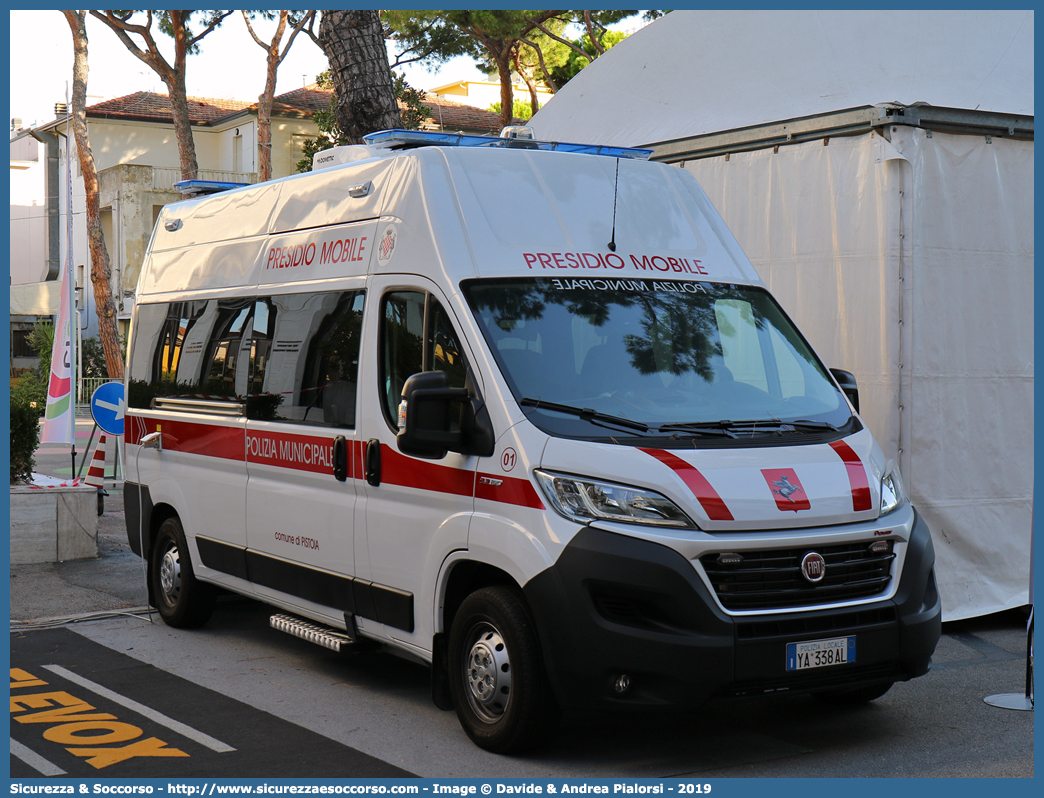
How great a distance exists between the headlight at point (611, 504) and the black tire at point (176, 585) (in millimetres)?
3890

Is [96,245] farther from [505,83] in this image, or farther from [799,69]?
[799,69]

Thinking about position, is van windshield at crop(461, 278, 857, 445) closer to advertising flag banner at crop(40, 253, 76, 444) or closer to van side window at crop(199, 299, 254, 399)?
van side window at crop(199, 299, 254, 399)

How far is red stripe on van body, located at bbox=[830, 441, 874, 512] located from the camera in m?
5.29

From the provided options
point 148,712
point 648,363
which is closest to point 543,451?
point 648,363

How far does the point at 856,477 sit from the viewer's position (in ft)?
17.6

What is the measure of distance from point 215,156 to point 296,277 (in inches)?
1580

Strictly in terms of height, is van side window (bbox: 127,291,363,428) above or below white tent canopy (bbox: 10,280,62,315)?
below

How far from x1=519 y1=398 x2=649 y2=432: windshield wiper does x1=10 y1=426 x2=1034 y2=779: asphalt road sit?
1256 mm

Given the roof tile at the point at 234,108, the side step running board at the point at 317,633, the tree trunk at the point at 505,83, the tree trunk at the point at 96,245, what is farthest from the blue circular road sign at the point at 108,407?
the roof tile at the point at 234,108

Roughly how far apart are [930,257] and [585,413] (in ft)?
11.8

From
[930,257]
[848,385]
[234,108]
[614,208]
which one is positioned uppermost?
[234,108]

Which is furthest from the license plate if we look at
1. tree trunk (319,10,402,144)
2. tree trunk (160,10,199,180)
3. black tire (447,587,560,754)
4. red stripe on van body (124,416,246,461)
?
tree trunk (160,10,199,180)

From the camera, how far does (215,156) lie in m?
45.0

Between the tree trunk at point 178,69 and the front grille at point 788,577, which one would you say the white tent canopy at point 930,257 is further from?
the tree trunk at point 178,69
